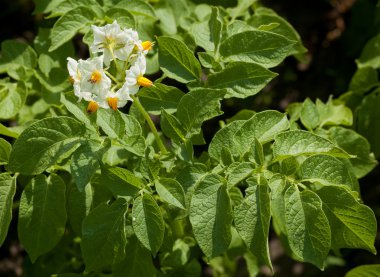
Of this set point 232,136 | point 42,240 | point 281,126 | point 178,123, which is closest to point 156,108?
point 178,123

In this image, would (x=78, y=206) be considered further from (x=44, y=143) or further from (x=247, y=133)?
(x=247, y=133)

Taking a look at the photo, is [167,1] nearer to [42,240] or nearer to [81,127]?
[81,127]

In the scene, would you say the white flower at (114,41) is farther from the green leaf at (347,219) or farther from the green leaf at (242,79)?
the green leaf at (347,219)

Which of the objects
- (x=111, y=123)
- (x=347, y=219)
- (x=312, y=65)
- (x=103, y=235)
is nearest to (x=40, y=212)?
(x=103, y=235)

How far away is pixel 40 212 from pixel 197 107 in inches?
18.9

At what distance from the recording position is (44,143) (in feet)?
4.52

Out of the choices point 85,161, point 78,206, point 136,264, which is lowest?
point 136,264

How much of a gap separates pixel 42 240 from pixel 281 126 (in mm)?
679

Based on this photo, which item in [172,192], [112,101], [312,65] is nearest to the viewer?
[112,101]

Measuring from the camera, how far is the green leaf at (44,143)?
137 centimetres

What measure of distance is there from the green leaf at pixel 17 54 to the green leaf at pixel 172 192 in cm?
72

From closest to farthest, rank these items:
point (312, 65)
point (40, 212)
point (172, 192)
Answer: point (172, 192) → point (40, 212) → point (312, 65)

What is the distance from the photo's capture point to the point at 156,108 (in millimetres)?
1550

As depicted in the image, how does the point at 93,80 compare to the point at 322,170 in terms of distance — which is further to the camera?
the point at 322,170
